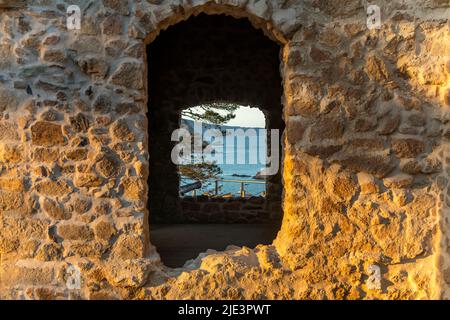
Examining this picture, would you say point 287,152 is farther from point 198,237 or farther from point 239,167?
point 239,167

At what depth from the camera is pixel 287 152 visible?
290 cm

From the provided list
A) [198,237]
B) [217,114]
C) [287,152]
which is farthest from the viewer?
[217,114]

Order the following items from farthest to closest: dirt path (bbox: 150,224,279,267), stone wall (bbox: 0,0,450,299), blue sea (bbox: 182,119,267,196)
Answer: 1. blue sea (bbox: 182,119,267,196)
2. dirt path (bbox: 150,224,279,267)
3. stone wall (bbox: 0,0,450,299)

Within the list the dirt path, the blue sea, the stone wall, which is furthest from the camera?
the blue sea

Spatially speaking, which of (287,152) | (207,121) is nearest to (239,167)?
(207,121)

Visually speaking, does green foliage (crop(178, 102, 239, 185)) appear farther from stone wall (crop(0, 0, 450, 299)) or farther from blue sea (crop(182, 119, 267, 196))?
stone wall (crop(0, 0, 450, 299))

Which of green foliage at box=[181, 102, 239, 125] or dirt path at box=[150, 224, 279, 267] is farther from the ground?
green foliage at box=[181, 102, 239, 125]

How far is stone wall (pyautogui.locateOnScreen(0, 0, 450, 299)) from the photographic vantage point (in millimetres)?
2766

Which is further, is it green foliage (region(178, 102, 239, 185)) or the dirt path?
green foliage (region(178, 102, 239, 185))

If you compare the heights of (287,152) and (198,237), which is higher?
(287,152)

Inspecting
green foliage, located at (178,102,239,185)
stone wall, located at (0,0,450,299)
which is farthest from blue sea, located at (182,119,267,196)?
stone wall, located at (0,0,450,299)

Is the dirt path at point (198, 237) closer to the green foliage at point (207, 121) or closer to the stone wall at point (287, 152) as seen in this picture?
the stone wall at point (287, 152)
